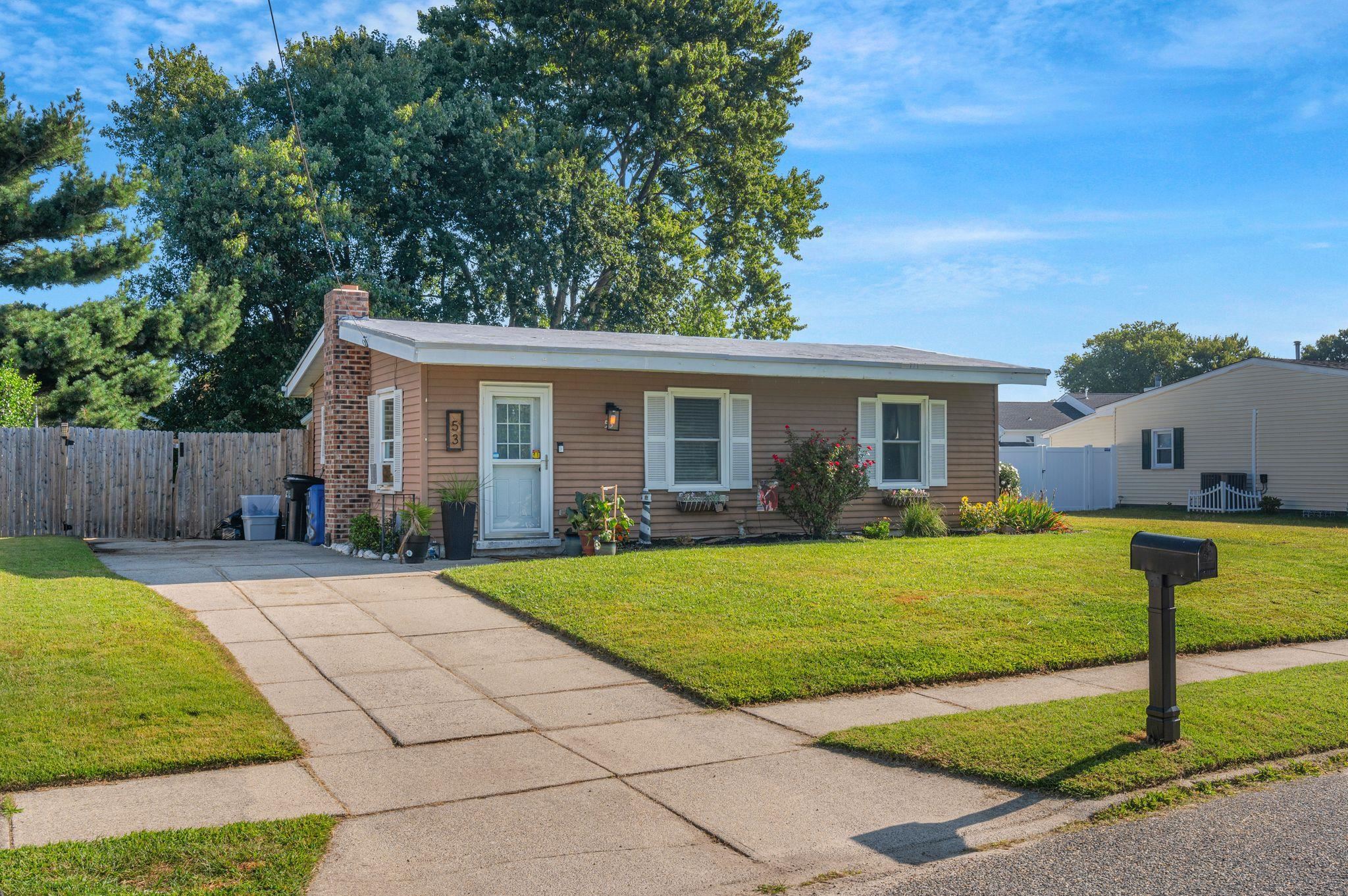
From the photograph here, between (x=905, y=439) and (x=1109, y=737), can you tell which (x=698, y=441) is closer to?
(x=905, y=439)

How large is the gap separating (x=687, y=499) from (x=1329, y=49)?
10.6 m

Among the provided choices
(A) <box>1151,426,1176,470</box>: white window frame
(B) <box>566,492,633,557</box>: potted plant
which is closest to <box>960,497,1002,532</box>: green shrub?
Answer: (B) <box>566,492,633,557</box>: potted plant

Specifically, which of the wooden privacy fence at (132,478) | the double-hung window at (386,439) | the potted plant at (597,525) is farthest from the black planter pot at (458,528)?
the wooden privacy fence at (132,478)

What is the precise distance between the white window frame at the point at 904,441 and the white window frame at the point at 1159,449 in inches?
571

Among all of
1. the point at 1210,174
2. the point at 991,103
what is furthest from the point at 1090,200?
the point at 991,103

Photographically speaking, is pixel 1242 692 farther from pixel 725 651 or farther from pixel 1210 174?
pixel 1210 174

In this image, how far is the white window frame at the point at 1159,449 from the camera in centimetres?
2805

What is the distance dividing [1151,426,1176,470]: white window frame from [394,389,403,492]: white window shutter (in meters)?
22.0

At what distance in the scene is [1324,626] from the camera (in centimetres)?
899

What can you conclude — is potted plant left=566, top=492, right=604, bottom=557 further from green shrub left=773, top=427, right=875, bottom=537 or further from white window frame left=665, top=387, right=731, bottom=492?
green shrub left=773, top=427, right=875, bottom=537

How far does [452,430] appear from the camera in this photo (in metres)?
13.3

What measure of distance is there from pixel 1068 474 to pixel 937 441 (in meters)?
12.6

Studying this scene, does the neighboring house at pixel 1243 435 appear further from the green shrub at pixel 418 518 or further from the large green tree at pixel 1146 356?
the large green tree at pixel 1146 356

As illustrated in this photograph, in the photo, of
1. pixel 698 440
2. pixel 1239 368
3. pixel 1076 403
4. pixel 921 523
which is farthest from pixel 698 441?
pixel 1076 403
